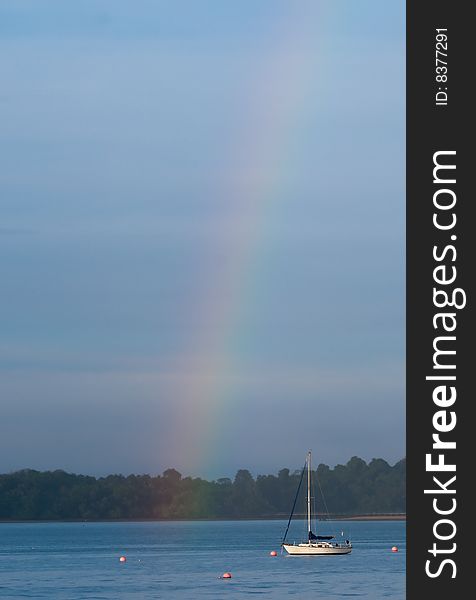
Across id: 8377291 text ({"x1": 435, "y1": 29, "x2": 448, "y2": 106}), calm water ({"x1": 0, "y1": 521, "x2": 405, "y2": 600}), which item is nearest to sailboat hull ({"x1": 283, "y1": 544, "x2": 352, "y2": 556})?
calm water ({"x1": 0, "y1": 521, "x2": 405, "y2": 600})

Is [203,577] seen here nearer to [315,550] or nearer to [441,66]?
[315,550]

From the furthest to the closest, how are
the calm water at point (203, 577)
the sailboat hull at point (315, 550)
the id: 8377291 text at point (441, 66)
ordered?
the sailboat hull at point (315, 550) < the calm water at point (203, 577) < the id: 8377291 text at point (441, 66)

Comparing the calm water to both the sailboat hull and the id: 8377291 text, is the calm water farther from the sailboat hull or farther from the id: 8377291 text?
the id: 8377291 text

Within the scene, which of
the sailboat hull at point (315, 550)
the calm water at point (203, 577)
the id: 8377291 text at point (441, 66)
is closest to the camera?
the id: 8377291 text at point (441, 66)

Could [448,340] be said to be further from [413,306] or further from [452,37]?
[452,37]

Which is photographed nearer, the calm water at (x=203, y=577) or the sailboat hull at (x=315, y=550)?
the calm water at (x=203, y=577)

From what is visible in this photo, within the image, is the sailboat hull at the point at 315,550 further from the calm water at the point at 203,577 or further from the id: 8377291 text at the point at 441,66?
the id: 8377291 text at the point at 441,66

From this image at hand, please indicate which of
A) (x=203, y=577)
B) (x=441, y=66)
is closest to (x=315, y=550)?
(x=203, y=577)

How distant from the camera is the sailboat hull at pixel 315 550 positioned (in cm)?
15875

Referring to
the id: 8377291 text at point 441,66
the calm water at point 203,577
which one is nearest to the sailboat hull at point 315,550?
the calm water at point 203,577

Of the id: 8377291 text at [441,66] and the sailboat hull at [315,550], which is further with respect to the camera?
the sailboat hull at [315,550]

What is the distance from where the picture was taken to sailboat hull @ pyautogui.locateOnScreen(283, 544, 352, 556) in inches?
6250

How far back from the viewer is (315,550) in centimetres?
16088

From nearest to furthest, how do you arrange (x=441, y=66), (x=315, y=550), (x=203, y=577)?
(x=441, y=66), (x=203, y=577), (x=315, y=550)
